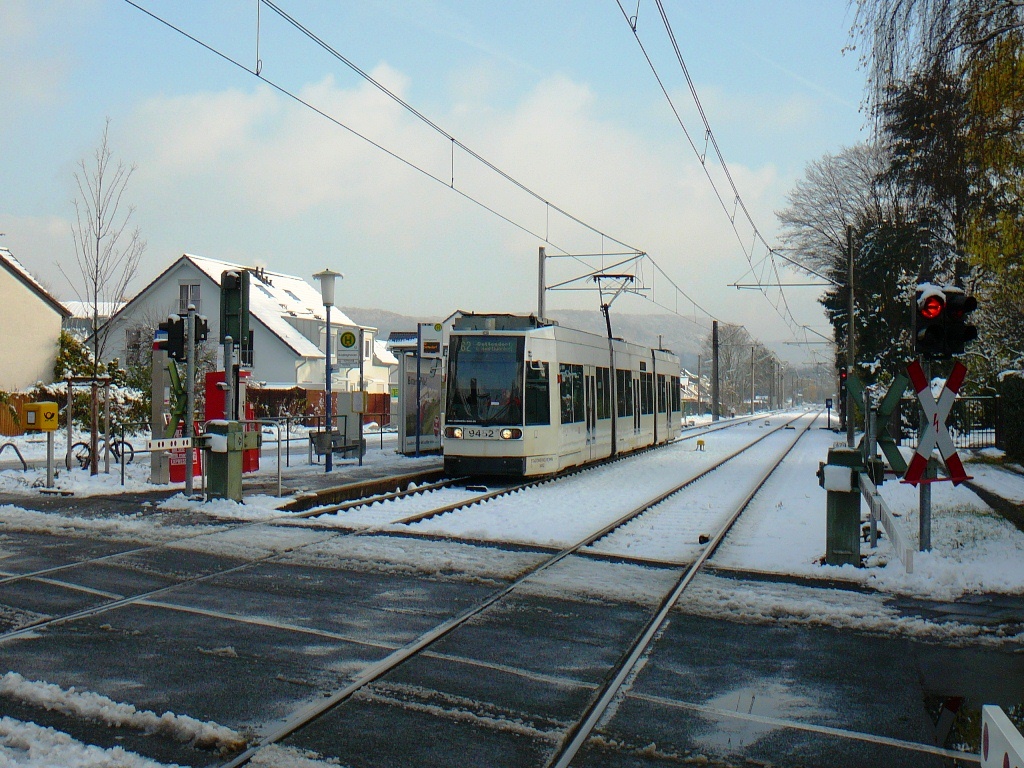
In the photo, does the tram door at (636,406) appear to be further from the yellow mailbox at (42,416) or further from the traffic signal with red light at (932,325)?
the traffic signal with red light at (932,325)

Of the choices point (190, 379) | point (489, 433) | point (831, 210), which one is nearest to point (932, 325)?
point (489, 433)

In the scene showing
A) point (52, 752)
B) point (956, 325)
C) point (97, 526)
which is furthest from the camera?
point (97, 526)

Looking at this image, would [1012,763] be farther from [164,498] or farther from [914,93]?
[164,498]

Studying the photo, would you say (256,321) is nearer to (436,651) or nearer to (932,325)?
(932,325)

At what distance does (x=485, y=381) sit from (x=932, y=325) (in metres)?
9.26

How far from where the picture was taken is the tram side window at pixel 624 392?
24297 millimetres

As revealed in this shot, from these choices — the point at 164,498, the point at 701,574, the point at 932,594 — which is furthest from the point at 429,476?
the point at 932,594

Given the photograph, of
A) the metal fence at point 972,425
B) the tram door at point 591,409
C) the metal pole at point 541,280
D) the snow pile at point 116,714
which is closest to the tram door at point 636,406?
the tram door at point 591,409

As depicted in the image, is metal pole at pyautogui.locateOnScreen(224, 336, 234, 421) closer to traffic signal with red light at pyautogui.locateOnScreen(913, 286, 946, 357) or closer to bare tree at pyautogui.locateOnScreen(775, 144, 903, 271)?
traffic signal with red light at pyautogui.locateOnScreen(913, 286, 946, 357)

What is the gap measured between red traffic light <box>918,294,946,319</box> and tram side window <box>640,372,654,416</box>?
18072mm

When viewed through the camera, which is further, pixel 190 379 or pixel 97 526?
pixel 190 379

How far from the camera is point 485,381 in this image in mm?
17547

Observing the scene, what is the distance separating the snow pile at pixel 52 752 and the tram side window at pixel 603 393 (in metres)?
18.0

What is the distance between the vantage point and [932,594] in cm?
829
